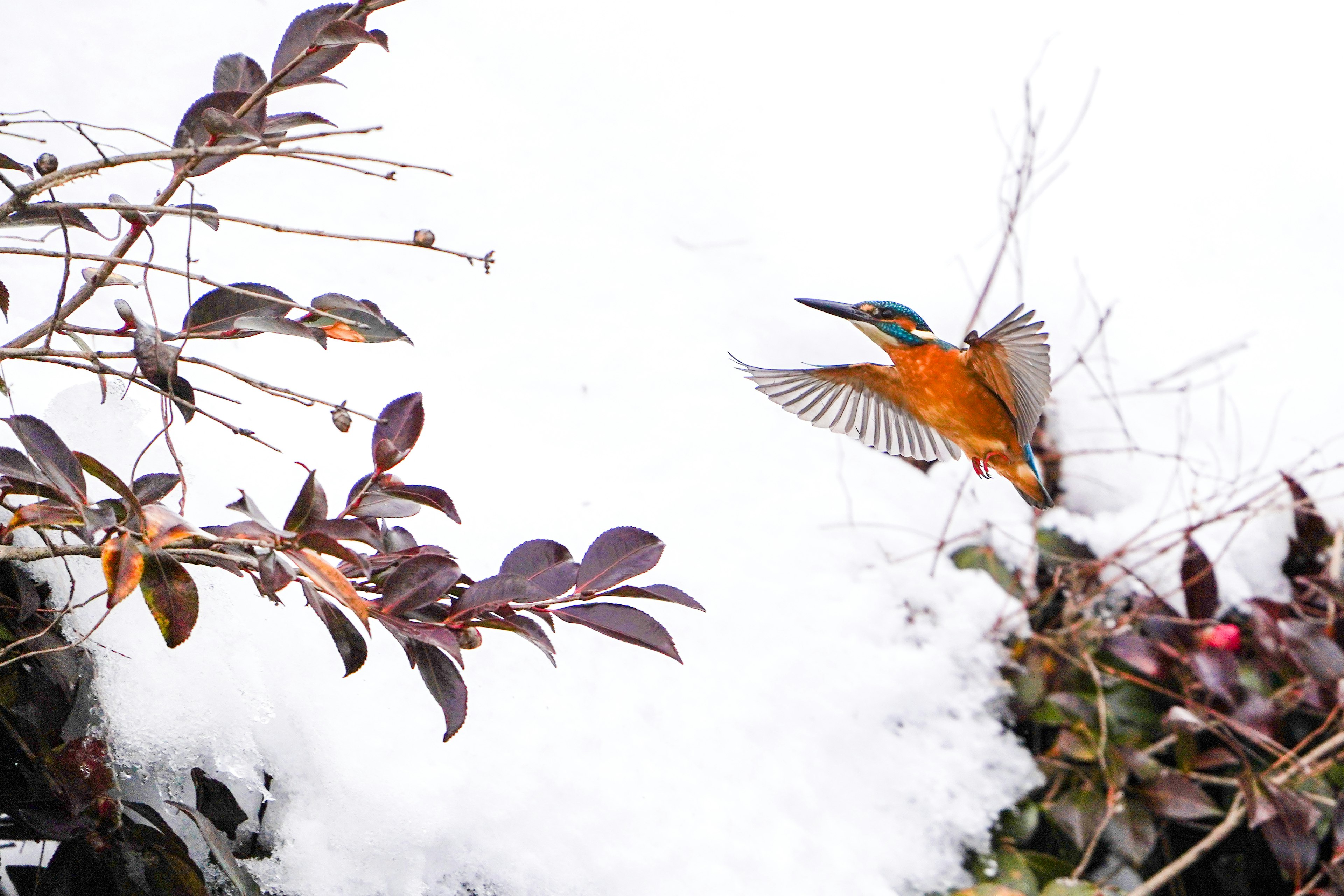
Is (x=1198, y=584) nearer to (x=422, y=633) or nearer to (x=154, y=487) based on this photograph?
(x=422, y=633)

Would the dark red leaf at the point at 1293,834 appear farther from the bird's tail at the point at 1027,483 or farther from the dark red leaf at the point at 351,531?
the dark red leaf at the point at 351,531

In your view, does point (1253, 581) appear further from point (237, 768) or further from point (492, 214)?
point (237, 768)

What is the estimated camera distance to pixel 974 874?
5.05 feet

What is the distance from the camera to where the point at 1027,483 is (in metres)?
0.82

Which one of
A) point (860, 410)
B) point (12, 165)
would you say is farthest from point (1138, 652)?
point (12, 165)

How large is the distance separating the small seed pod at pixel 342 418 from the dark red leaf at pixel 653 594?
223mm

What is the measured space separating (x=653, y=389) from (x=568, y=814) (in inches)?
28.9

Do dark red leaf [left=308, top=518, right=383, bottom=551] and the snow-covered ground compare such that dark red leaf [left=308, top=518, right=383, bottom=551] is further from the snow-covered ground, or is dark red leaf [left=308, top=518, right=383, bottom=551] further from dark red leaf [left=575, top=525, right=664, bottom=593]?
the snow-covered ground

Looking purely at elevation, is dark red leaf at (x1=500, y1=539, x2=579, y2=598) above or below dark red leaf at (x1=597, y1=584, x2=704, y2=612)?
above

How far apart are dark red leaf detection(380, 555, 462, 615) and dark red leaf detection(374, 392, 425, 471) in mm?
102

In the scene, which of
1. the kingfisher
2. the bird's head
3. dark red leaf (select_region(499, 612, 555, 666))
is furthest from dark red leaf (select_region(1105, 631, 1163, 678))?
dark red leaf (select_region(499, 612, 555, 666))

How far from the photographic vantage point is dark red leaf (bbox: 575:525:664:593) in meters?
0.82

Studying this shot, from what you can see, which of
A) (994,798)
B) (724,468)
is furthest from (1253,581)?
(724,468)

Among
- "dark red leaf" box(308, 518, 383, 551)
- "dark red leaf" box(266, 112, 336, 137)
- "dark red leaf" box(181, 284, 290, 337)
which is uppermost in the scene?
"dark red leaf" box(266, 112, 336, 137)
